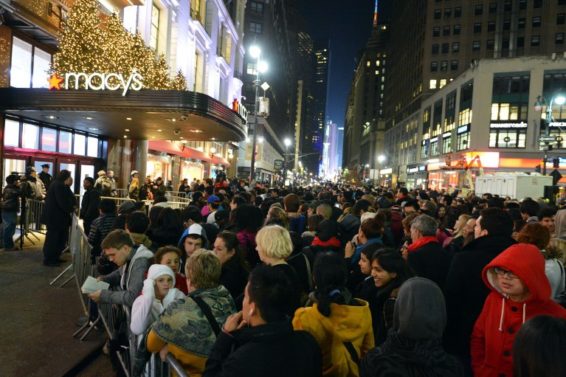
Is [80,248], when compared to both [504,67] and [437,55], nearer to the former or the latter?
[504,67]

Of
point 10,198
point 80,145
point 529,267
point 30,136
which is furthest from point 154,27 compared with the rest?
point 529,267

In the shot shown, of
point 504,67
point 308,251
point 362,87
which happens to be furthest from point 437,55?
point 362,87

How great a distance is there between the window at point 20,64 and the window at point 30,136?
1826 millimetres

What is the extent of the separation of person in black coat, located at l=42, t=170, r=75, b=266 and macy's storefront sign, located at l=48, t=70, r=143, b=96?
5355 mm

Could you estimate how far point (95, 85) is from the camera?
1479 cm

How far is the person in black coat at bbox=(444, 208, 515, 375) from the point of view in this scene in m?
3.71

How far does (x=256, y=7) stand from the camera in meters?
75.4

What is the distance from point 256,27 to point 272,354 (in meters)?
79.1

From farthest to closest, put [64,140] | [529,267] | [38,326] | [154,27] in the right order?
[154,27]
[64,140]
[38,326]
[529,267]

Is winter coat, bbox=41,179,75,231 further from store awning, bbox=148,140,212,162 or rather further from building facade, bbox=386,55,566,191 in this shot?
building facade, bbox=386,55,566,191

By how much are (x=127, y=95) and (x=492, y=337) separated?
1342cm

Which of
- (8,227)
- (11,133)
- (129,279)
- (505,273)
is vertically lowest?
(8,227)

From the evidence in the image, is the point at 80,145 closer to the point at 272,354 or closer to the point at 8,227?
the point at 8,227

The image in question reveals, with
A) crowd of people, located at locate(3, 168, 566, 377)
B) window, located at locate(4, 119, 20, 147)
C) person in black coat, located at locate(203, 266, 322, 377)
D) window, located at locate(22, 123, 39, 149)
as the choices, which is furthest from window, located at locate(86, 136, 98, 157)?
person in black coat, located at locate(203, 266, 322, 377)
